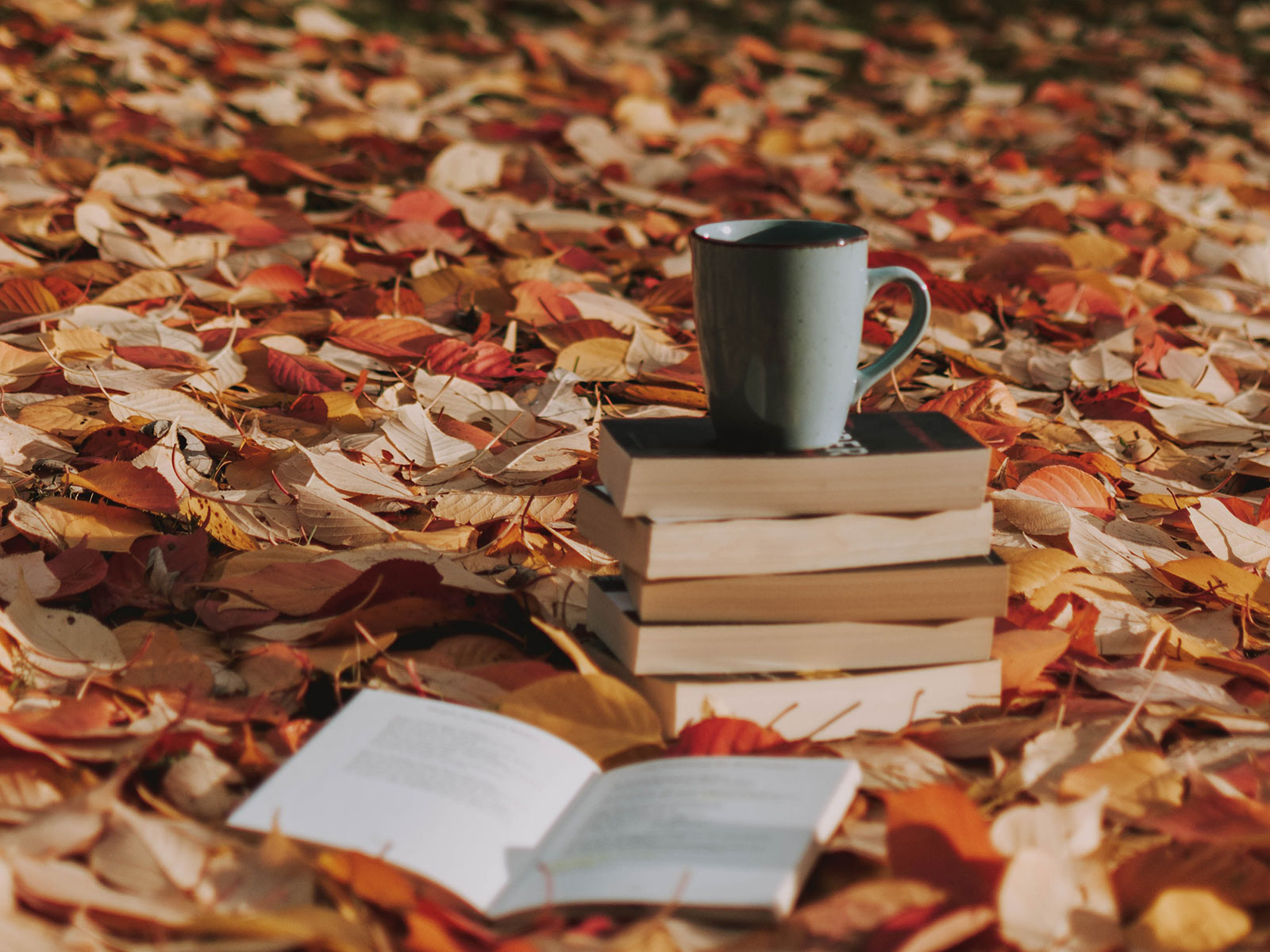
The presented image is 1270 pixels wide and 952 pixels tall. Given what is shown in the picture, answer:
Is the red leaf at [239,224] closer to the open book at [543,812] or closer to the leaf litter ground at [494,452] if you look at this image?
the leaf litter ground at [494,452]

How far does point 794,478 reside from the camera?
971mm

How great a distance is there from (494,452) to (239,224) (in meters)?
0.91

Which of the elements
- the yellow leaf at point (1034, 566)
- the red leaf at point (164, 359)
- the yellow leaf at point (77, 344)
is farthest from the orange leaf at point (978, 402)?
the yellow leaf at point (77, 344)

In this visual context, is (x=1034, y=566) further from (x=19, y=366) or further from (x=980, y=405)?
(x=19, y=366)

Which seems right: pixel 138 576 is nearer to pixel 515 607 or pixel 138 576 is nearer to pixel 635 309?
pixel 515 607

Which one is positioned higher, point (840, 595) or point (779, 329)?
point (779, 329)

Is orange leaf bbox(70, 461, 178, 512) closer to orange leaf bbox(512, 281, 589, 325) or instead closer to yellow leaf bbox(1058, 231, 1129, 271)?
orange leaf bbox(512, 281, 589, 325)

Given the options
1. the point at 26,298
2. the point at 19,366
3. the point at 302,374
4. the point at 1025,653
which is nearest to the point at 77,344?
the point at 19,366

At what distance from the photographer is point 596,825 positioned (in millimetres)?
824

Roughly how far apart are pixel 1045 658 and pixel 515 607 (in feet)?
1.53

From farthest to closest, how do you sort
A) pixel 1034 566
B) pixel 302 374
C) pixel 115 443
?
pixel 302 374 → pixel 115 443 → pixel 1034 566

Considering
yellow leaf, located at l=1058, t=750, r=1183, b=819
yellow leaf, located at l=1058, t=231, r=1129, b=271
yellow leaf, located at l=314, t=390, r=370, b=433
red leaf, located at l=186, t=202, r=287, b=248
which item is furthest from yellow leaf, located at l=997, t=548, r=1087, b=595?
red leaf, located at l=186, t=202, r=287, b=248

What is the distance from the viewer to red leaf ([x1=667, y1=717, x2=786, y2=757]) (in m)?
0.93

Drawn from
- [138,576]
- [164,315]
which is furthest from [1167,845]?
[164,315]
